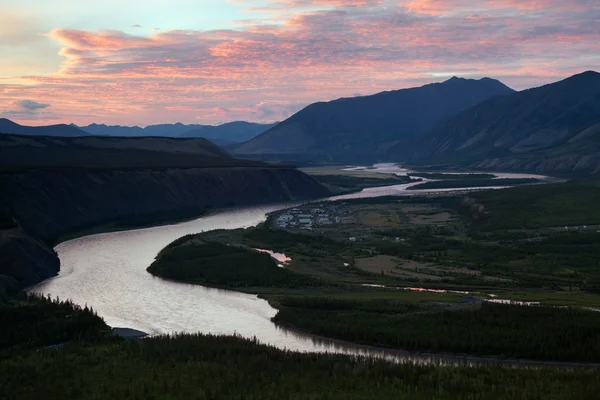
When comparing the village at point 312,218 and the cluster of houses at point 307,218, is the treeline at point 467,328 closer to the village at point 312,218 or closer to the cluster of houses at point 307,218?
the village at point 312,218

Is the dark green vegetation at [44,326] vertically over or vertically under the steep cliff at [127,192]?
under

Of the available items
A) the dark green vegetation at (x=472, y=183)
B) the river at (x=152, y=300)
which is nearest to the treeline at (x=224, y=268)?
the river at (x=152, y=300)

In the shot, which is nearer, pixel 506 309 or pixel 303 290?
pixel 506 309

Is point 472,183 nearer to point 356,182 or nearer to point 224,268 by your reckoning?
point 356,182

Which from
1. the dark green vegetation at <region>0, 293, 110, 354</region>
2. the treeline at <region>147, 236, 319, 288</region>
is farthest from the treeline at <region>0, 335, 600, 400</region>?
the treeline at <region>147, 236, 319, 288</region>

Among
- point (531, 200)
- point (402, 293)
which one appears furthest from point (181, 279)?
point (531, 200)

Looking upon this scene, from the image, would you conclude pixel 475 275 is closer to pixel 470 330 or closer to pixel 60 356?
pixel 470 330
